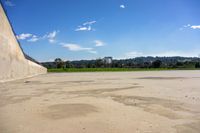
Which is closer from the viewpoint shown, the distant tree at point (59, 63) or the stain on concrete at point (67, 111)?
the stain on concrete at point (67, 111)

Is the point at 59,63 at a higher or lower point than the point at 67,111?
higher

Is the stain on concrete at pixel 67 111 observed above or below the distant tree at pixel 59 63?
below

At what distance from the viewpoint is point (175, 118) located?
774 cm

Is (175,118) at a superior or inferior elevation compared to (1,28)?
inferior

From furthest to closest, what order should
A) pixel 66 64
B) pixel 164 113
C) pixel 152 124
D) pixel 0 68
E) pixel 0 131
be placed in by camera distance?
pixel 66 64 → pixel 0 68 → pixel 164 113 → pixel 152 124 → pixel 0 131

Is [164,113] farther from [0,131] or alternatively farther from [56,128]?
[0,131]

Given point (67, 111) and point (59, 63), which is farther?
point (59, 63)

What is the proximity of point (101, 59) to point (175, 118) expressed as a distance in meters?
164

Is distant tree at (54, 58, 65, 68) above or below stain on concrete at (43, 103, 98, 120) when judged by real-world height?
above

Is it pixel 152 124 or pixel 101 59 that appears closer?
pixel 152 124

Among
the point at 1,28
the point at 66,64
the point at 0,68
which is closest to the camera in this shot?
the point at 0,68

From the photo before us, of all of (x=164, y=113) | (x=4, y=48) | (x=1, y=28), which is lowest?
(x=164, y=113)

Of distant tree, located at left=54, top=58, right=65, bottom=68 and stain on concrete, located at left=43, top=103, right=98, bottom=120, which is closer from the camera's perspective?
stain on concrete, located at left=43, top=103, right=98, bottom=120

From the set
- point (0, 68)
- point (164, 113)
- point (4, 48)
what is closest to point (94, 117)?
point (164, 113)
